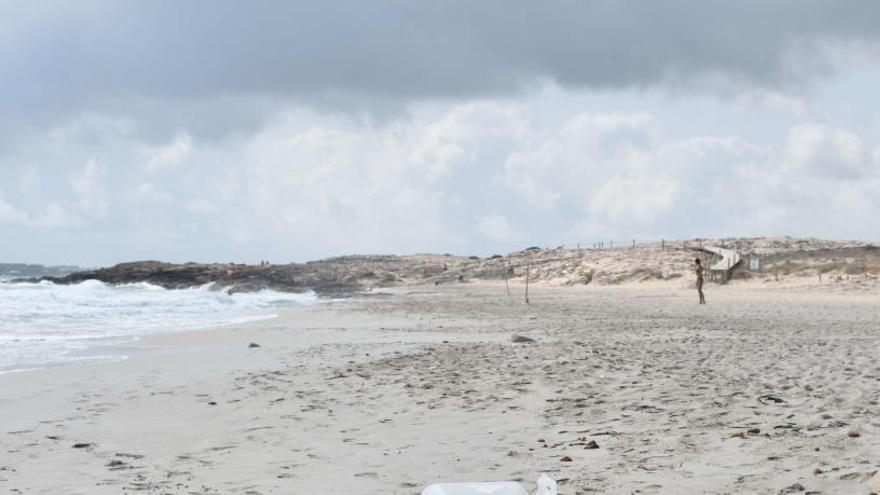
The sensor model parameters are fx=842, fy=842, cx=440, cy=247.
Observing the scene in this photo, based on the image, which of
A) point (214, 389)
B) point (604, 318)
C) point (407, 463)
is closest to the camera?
point (407, 463)

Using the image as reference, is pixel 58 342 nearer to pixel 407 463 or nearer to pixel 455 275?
pixel 407 463

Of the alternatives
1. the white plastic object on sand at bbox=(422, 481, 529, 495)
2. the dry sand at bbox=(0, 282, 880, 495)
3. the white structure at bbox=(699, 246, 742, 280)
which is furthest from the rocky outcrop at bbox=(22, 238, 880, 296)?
the white plastic object on sand at bbox=(422, 481, 529, 495)

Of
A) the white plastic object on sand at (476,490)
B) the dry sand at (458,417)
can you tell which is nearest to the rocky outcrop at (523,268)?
the dry sand at (458,417)

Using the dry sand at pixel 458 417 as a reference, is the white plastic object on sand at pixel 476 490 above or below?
above

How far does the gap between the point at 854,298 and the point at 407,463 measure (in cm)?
2847

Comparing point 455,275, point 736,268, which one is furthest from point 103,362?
point 455,275

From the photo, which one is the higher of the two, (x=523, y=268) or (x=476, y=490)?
(x=523, y=268)

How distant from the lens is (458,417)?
25.8 feet

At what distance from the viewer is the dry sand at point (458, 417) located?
18.4 ft

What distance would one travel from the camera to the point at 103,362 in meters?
13.3

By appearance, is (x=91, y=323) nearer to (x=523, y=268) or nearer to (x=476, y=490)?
(x=476, y=490)

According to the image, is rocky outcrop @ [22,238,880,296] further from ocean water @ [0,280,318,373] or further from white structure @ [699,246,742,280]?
ocean water @ [0,280,318,373]

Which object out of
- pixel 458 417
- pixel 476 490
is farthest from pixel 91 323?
pixel 476 490

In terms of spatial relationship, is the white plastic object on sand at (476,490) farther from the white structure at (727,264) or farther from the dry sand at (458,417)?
the white structure at (727,264)
